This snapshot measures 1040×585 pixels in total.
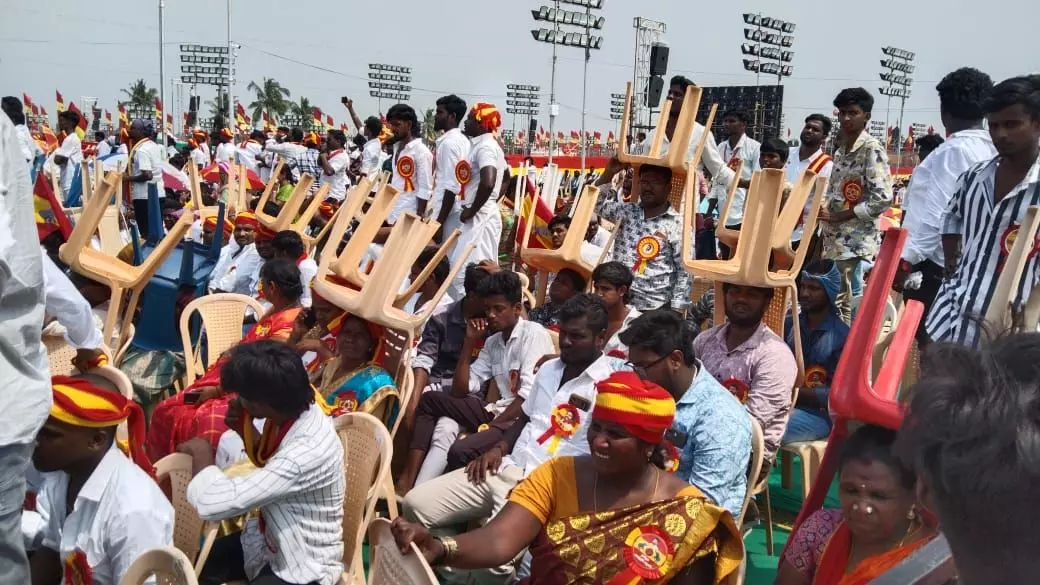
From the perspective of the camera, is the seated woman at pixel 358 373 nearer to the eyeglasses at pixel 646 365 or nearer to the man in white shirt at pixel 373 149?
the eyeglasses at pixel 646 365

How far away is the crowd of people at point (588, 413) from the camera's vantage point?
2.03 meters

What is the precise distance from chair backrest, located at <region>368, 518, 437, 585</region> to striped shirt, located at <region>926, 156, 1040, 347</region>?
67.6 inches

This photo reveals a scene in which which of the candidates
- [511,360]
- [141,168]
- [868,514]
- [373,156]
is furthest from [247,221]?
[373,156]

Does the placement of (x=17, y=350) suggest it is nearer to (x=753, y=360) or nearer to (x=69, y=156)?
(x=753, y=360)

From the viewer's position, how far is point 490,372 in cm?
462

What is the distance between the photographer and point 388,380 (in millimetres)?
4078

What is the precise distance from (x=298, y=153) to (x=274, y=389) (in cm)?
1266

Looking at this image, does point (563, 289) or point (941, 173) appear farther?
point (563, 289)

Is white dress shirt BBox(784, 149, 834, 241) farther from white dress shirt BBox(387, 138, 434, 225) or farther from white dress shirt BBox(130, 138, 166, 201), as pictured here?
white dress shirt BBox(130, 138, 166, 201)

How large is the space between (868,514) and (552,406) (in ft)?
5.46

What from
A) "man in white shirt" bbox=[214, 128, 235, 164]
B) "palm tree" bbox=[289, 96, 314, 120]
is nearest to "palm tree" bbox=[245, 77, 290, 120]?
"palm tree" bbox=[289, 96, 314, 120]

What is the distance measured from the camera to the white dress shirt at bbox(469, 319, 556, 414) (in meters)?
4.44

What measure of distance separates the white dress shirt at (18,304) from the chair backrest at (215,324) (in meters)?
2.86

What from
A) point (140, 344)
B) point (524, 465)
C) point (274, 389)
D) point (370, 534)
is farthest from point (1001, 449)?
point (140, 344)
